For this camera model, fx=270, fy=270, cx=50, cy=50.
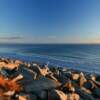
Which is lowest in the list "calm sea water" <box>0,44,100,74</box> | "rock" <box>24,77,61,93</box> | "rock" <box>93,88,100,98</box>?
"calm sea water" <box>0,44,100,74</box>

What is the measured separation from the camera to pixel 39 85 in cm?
1284

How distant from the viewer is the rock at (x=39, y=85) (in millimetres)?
12652

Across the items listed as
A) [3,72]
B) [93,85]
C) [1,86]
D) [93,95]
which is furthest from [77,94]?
[3,72]

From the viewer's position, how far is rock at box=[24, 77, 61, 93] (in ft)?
41.5

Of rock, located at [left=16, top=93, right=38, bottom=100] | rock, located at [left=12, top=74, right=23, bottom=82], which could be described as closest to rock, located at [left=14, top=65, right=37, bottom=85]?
rock, located at [left=12, top=74, right=23, bottom=82]

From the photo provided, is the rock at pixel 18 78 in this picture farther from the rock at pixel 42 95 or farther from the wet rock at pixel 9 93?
the rock at pixel 42 95

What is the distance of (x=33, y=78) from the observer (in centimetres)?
1398

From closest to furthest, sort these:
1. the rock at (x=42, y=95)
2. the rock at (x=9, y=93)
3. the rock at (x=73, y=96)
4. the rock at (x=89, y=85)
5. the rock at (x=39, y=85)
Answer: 1. the rock at (x=9, y=93)
2. the rock at (x=42, y=95)
3. the rock at (x=73, y=96)
4. the rock at (x=39, y=85)
5. the rock at (x=89, y=85)

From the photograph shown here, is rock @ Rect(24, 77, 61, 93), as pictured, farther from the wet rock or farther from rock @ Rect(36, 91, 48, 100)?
the wet rock

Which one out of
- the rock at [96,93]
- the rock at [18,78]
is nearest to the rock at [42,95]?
the rock at [18,78]

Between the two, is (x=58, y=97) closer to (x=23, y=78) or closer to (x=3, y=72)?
(x=23, y=78)

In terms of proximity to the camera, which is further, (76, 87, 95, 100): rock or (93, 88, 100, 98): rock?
(93, 88, 100, 98): rock

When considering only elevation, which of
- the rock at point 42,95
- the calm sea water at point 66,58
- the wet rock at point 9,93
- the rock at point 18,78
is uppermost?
the rock at point 18,78

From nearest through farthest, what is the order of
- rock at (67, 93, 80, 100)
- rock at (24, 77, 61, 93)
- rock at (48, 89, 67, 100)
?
1. rock at (48, 89, 67, 100)
2. rock at (67, 93, 80, 100)
3. rock at (24, 77, 61, 93)
